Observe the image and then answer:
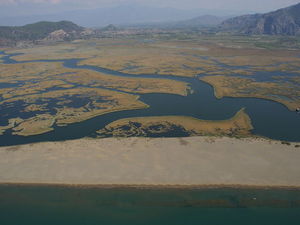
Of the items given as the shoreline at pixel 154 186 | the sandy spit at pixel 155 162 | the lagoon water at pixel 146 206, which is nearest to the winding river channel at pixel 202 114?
the sandy spit at pixel 155 162

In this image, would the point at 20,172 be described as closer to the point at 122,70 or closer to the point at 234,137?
the point at 234,137

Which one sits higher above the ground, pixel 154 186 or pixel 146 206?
pixel 154 186

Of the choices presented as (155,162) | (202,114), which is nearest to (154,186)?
(155,162)

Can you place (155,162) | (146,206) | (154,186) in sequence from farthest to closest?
(155,162), (154,186), (146,206)

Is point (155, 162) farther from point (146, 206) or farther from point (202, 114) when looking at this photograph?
point (202, 114)

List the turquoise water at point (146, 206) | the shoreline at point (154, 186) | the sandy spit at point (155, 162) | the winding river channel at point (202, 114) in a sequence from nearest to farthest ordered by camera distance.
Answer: the turquoise water at point (146, 206) < the shoreline at point (154, 186) < the sandy spit at point (155, 162) < the winding river channel at point (202, 114)

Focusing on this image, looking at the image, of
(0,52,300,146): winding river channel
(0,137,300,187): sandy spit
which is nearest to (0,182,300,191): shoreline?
(0,137,300,187): sandy spit

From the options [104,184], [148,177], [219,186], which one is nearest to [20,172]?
[104,184]

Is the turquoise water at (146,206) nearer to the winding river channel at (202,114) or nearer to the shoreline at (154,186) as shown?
the shoreline at (154,186)
